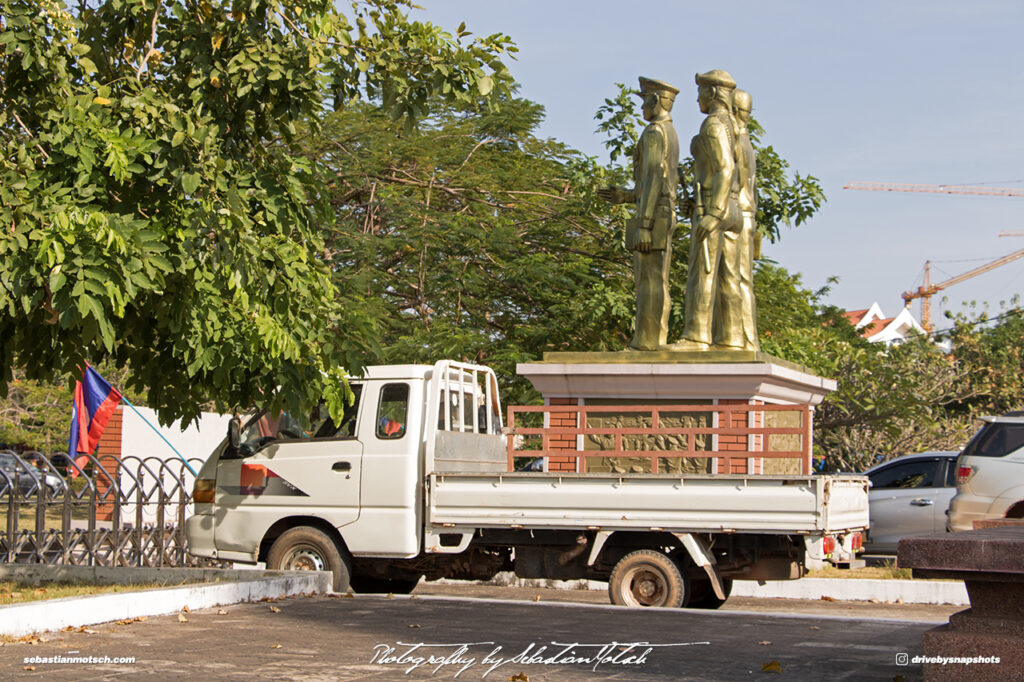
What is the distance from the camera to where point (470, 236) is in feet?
63.4

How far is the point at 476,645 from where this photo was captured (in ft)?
25.6

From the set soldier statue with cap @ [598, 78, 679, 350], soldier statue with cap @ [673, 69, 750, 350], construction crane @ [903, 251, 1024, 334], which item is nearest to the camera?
soldier statue with cap @ [673, 69, 750, 350]

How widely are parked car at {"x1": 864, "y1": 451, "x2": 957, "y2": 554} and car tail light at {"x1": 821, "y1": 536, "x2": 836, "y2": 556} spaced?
5.77 m

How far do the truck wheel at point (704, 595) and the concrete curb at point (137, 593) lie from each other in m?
3.33

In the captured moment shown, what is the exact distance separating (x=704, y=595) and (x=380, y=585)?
3.56 m

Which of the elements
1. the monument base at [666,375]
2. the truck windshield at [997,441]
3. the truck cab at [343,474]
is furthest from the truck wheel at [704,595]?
the truck windshield at [997,441]

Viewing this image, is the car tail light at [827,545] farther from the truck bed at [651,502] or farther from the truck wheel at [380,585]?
the truck wheel at [380,585]

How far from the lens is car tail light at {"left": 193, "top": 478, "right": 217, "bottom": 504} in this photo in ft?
41.3

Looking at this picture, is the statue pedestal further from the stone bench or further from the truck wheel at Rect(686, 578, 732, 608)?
the stone bench

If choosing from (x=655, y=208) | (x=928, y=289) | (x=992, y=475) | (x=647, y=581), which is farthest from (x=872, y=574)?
(x=928, y=289)

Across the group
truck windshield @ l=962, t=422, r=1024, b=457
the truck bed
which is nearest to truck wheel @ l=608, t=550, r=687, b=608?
the truck bed

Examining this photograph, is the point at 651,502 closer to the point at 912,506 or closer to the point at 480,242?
the point at 912,506

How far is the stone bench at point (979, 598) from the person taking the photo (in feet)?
18.5

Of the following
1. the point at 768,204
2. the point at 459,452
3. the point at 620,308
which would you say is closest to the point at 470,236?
the point at 620,308
